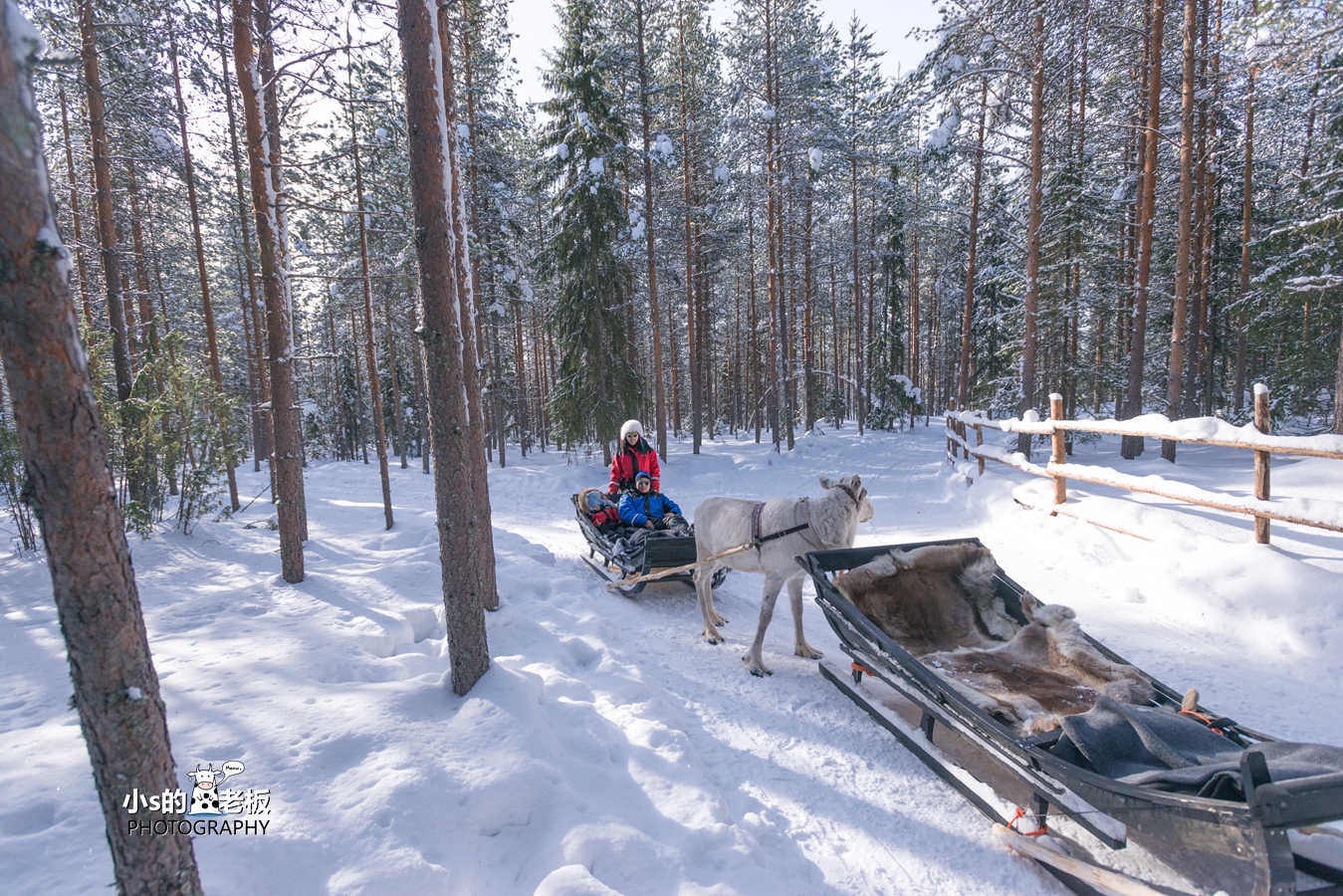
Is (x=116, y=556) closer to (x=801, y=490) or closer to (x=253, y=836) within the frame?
(x=253, y=836)

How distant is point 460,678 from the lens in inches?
141

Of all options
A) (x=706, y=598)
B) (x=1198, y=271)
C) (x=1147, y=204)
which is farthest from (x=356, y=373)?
(x=1198, y=271)

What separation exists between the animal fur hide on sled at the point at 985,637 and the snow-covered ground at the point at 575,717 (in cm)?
70

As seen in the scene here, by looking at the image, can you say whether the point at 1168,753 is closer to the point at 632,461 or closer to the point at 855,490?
the point at 855,490

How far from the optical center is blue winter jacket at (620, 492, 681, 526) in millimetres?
7004

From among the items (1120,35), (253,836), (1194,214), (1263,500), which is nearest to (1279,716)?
(1263,500)

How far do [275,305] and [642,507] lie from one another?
4.61 metres

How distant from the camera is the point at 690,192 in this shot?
59.0 ft

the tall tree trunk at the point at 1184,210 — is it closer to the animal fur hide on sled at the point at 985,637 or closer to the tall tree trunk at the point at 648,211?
the animal fur hide on sled at the point at 985,637

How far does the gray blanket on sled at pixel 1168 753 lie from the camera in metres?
2.21

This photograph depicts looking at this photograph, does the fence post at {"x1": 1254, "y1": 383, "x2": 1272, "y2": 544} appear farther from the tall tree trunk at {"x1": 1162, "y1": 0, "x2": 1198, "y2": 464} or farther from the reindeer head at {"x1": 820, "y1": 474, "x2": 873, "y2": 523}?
the tall tree trunk at {"x1": 1162, "y1": 0, "x2": 1198, "y2": 464}

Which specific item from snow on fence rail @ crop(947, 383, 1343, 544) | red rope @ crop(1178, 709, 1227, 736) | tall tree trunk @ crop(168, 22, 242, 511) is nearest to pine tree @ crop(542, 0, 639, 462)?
tall tree trunk @ crop(168, 22, 242, 511)

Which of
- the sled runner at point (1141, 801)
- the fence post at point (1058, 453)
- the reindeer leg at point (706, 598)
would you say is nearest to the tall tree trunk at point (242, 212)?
the reindeer leg at point (706, 598)

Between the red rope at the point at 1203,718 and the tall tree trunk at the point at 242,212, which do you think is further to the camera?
the tall tree trunk at the point at 242,212
